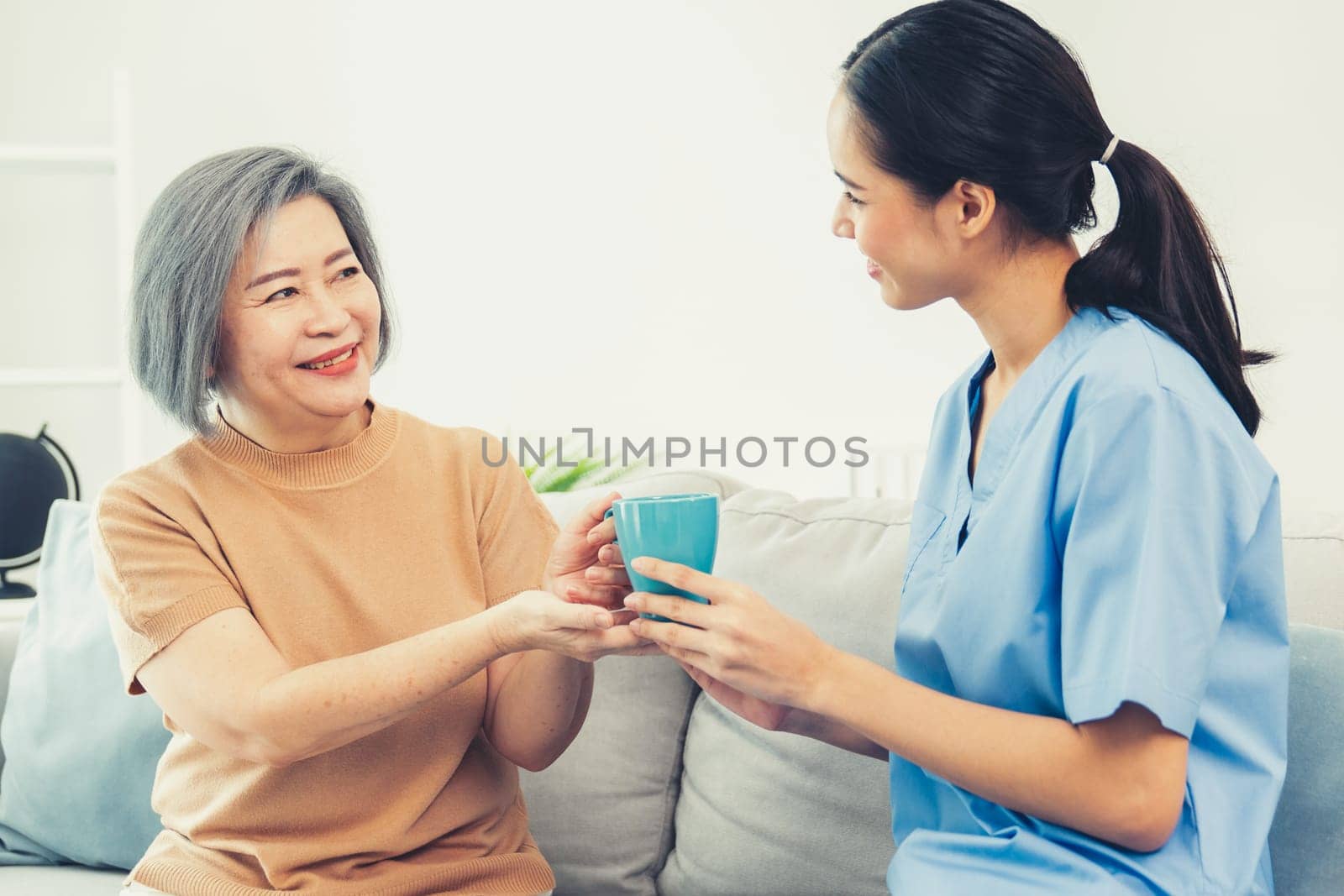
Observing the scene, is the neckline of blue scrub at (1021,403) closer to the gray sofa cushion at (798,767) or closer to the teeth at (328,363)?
the gray sofa cushion at (798,767)

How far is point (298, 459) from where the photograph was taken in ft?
4.79

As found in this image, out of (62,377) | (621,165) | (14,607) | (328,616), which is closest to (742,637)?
(328,616)

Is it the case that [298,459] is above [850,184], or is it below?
below

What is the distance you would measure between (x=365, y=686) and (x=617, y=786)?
643mm

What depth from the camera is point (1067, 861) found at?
103 cm

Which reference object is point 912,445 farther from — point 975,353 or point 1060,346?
point 1060,346

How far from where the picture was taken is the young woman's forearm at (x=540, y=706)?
142 cm

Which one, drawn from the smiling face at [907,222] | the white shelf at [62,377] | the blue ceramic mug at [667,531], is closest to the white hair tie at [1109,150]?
the smiling face at [907,222]

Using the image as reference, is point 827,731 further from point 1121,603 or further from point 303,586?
point 303,586

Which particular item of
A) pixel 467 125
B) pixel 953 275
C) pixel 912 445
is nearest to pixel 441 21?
pixel 467 125

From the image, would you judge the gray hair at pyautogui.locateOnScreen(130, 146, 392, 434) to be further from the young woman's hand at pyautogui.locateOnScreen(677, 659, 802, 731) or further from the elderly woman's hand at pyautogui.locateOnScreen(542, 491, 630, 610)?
the young woman's hand at pyautogui.locateOnScreen(677, 659, 802, 731)

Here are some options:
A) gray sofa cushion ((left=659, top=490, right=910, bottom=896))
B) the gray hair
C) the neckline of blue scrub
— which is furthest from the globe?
the neckline of blue scrub

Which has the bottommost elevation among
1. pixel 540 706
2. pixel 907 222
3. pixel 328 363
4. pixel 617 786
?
pixel 617 786

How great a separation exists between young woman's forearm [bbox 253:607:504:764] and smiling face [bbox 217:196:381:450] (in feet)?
1.08
